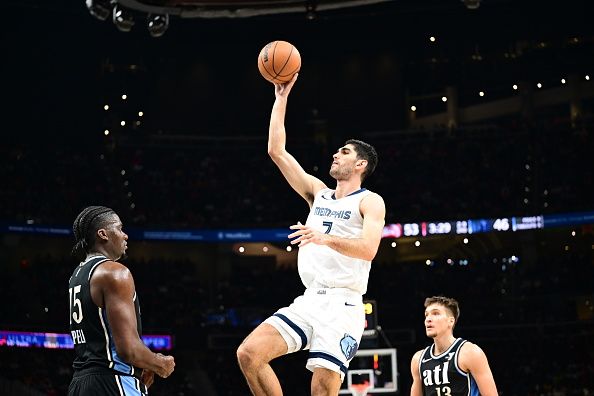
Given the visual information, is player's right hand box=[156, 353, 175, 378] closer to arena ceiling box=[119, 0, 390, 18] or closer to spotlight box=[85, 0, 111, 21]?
arena ceiling box=[119, 0, 390, 18]

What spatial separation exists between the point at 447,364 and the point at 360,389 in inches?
226

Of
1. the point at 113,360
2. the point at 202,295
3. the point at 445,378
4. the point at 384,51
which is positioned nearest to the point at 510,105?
the point at 384,51

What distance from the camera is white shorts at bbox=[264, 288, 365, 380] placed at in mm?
6582

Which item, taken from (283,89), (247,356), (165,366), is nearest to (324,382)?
(247,356)

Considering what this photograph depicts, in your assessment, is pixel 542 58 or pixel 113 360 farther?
pixel 542 58

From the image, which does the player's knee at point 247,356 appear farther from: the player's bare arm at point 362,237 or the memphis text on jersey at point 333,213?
the memphis text on jersey at point 333,213

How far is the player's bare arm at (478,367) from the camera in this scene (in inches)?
304

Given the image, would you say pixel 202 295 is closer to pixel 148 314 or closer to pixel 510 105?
pixel 148 314

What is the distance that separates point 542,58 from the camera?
3212cm

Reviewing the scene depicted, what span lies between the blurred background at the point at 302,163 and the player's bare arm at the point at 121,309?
2077 centimetres

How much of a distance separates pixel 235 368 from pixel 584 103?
51.9ft

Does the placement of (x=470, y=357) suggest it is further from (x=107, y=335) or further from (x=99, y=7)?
(x=99, y=7)

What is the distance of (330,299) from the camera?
6684mm

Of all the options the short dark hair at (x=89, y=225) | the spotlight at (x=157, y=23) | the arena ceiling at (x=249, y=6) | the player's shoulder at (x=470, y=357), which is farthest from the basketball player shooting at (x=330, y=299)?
the spotlight at (x=157, y=23)
